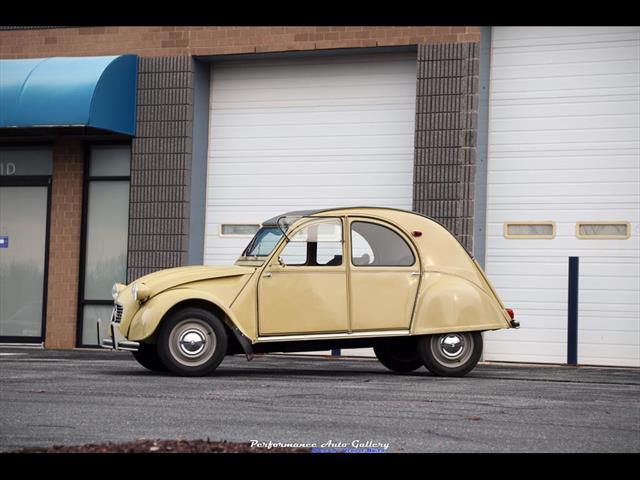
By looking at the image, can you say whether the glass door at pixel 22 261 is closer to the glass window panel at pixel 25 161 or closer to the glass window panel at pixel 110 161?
the glass window panel at pixel 25 161

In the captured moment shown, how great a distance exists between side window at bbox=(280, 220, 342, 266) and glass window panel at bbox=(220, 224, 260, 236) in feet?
19.9

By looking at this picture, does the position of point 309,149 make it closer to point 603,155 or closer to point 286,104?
point 286,104

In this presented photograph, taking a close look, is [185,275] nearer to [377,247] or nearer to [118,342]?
[118,342]

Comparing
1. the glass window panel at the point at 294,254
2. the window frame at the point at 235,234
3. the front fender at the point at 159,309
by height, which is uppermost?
the window frame at the point at 235,234

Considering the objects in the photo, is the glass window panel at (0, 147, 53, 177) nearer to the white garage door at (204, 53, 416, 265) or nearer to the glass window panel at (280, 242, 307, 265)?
the white garage door at (204, 53, 416, 265)

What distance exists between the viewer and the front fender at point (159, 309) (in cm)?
1181

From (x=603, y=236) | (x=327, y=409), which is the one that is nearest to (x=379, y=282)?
(x=327, y=409)

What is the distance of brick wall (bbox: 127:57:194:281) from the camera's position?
18.7 m

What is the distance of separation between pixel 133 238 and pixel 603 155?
7.26 metres

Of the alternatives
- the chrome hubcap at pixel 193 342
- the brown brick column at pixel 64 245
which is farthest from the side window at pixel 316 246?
the brown brick column at pixel 64 245

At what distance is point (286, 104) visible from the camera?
18594mm

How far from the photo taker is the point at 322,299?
40.6ft

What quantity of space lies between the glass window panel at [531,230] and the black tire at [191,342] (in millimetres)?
6358
